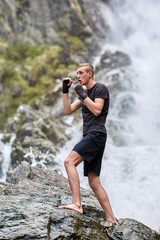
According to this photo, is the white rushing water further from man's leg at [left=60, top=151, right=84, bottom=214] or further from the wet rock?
man's leg at [left=60, top=151, right=84, bottom=214]

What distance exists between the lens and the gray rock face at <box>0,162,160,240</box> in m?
3.08

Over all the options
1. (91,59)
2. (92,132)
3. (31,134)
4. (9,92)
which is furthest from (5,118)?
(92,132)

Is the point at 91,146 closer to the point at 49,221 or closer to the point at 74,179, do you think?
the point at 74,179

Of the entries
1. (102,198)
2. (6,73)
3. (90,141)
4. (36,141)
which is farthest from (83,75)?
(6,73)

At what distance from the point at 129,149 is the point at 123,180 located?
2.53m

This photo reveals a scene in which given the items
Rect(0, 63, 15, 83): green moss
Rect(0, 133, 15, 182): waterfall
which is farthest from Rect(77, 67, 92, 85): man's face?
Rect(0, 63, 15, 83): green moss

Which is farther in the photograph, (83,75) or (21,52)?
(21,52)

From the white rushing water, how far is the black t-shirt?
4062mm

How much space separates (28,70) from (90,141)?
52.0 ft

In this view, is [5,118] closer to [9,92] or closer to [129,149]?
[9,92]

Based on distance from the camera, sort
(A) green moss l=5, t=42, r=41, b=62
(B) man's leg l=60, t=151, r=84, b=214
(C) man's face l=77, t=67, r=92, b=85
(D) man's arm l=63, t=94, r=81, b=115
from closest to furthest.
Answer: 1. (B) man's leg l=60, t=151, r=84, b=214
2. (C) man's face l=77, t=67, r=92, b=85
3. (D) man's arm l=63, t=94, r=81, b=115
4. (A) green moss l=5, t=42, r=41, b=62

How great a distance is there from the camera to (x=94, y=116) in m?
3.86

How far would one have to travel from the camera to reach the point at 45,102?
1638 centimetres

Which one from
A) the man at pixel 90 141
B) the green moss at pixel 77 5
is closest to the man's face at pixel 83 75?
the man at pixel 90 141
